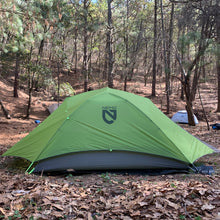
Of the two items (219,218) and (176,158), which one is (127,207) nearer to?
(219,218)

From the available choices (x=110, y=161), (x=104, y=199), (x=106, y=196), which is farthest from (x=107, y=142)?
(x=104, y=199)

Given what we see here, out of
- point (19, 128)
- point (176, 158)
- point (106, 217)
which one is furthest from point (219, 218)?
point (19, 128)

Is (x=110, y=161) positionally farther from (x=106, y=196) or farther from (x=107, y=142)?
(x=106, y=196)

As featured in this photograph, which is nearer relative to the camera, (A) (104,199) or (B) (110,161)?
(A) (104,199)

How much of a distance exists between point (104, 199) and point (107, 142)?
156cm

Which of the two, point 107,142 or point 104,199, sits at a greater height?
point 107,142

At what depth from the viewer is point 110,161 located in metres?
4.61

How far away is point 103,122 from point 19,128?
6.46 meters

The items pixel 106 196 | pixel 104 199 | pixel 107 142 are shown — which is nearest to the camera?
pixel 104 199

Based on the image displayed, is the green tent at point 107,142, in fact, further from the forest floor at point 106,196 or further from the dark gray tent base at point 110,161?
the forest floor at point 106,196

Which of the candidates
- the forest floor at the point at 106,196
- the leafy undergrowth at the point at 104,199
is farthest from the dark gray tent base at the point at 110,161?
the leafy undergrowth at the point at 104,199

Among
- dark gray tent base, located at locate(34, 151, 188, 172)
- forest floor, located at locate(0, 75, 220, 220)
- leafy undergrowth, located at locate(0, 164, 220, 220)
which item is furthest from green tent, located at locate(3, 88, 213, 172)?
leafy undergrowth, located at locate(0, 164, 220, 220)

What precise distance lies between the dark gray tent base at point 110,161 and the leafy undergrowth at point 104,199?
0.57 m

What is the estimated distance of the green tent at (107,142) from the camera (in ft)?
14.7
